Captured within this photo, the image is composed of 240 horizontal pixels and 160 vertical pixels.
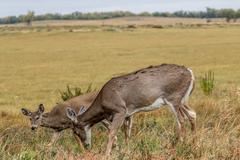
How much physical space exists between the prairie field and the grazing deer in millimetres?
472

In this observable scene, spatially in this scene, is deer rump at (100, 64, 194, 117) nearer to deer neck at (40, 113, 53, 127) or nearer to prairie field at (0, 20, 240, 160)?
prairie field at (0, 20, 240, 160)

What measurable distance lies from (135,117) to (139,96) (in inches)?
128

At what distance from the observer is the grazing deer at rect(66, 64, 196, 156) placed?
12.0 metres

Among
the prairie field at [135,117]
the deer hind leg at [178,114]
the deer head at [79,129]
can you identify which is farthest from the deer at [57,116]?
the deer hind leg at [178,114]

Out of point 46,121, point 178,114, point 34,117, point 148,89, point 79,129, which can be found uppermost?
point 148,89

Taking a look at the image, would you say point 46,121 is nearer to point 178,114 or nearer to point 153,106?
point 153,106

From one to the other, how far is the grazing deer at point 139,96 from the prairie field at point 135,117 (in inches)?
18.6

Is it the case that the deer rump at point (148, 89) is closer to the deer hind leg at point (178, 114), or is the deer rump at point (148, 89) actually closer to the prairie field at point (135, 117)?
the deer hind leg at point (178, 114)

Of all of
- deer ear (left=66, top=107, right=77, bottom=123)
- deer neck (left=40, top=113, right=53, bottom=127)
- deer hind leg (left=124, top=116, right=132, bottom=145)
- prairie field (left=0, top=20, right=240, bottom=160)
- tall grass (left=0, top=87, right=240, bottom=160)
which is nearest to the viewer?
tall grass (left=0, top=87, right=240, bottom=160)

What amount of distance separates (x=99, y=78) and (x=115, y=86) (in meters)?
25.8

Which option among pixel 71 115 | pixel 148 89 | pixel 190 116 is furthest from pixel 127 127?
pixel 190 116

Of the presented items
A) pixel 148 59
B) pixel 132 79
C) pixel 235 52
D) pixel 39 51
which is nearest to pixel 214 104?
pixel 132 79

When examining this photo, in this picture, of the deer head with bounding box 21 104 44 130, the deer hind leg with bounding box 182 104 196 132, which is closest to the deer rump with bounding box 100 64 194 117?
the deer hind leg with bounding box 182 104 196 132

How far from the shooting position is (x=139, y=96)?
12.0 meters
